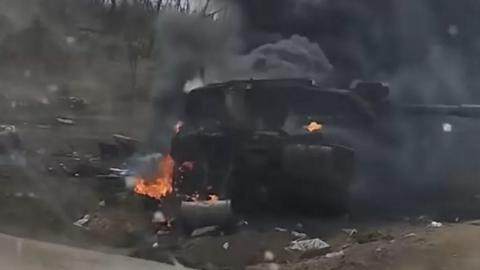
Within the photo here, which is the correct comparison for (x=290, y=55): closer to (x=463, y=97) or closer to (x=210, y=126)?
(x=210, y=126)

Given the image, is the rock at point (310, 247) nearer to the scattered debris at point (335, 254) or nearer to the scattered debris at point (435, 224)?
the scattered debris at point (335, 254)

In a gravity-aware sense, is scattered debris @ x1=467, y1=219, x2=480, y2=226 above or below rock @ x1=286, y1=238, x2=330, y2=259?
above

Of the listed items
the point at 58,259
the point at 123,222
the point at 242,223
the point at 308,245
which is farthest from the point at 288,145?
the point at 58,259

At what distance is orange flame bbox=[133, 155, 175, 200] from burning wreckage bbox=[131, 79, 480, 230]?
14 mm

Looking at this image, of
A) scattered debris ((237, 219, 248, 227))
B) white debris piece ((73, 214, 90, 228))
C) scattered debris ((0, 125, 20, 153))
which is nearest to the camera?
scattered debris ((237, 219, 248, 227))

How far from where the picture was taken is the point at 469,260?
746cm

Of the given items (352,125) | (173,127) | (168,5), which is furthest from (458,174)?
(168,5)

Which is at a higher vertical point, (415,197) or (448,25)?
(448,25)

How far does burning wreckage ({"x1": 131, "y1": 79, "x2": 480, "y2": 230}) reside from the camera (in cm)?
927

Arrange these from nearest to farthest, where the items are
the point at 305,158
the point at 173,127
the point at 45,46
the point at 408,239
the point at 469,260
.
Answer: the point at 469,260
the point at 408,239
the point at 305,158
the point at 173,127
the point at 45,46

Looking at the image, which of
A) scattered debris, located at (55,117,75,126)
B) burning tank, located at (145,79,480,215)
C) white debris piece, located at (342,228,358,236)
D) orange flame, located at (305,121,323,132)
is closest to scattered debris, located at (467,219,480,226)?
burning tank, located at (145,79,480,215)

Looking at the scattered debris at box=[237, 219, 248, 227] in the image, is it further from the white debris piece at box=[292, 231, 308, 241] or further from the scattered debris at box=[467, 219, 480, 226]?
the scattered debris at box=[467, 219, 480, 226]

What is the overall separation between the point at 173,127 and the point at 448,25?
333 centimetres

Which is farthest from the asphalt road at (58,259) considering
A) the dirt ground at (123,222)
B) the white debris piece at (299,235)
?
the white debris piece at (299,235)
